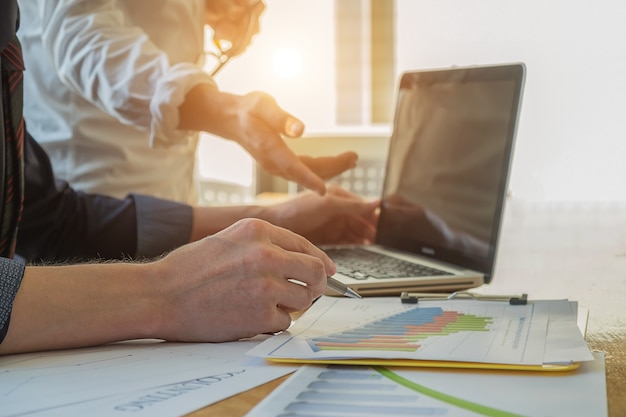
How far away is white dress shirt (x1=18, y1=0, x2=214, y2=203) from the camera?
3.83ft

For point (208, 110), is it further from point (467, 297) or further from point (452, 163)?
point (467, 297)

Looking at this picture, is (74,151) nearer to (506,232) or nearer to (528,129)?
(506,232)

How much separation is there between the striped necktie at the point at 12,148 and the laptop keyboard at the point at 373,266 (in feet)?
1.30

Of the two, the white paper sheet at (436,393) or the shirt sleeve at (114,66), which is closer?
the white paper sheet at (436,393)

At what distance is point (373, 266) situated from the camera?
966 mm

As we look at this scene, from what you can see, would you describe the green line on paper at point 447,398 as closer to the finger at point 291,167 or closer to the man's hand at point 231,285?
the man's hand at point 231,285

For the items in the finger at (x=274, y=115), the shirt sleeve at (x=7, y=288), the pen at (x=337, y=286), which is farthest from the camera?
the finger at (x=274, y=115)

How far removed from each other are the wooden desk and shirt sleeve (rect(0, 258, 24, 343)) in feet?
0.63

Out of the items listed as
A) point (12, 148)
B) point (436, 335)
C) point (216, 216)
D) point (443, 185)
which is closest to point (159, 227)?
point (216, 216)

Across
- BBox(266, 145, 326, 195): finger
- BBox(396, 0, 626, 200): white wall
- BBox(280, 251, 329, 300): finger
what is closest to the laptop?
BBox(266, 145, 326, 195): finger

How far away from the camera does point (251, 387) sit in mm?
452

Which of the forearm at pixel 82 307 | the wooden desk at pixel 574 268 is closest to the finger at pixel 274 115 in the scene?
the wooden desk at pixel 574 268

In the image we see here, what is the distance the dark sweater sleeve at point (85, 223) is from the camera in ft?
3.60

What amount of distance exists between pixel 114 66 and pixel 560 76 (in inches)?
77.6
